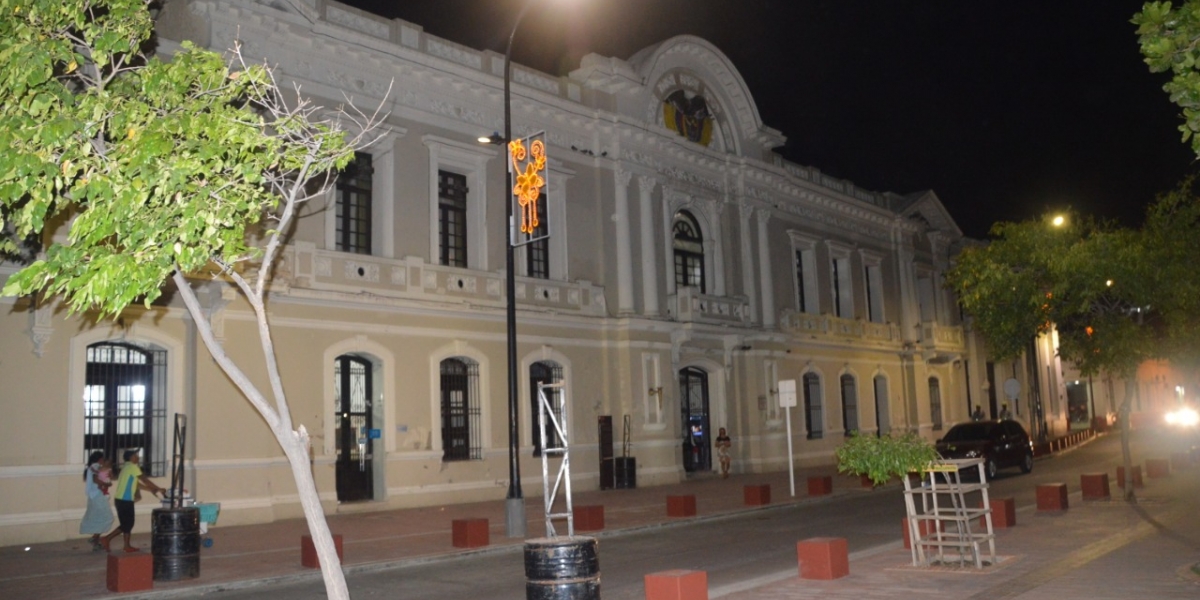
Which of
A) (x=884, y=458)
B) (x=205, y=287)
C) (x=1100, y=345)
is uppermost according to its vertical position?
(x=205, y=287)

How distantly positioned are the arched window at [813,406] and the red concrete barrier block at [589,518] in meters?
19.9

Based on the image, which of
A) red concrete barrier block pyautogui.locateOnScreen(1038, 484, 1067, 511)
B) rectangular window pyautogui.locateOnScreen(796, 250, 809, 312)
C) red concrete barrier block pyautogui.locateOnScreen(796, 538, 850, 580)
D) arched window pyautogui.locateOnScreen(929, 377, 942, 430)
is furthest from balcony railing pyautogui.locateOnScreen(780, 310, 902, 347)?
red concrete barrier block pyautogui.locateOnScreen(796, 538, 850, 580)

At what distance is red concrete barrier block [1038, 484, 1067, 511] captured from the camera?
57.8 ft

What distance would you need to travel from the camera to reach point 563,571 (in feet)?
25.3

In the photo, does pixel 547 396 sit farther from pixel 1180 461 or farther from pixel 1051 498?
pixel 1180 461

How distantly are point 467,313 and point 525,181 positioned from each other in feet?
22.2

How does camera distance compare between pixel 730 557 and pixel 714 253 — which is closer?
pixel 730 557

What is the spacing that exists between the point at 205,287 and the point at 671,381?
14.3 meters

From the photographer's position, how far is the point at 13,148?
750 cm

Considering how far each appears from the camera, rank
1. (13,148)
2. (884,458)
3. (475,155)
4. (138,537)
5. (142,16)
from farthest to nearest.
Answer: (475,155) < (138,537) < (884,458) < (142,16) < (13,148)

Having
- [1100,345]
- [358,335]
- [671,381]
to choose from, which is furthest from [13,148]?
[671,381]

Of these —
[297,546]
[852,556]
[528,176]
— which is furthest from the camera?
[528,176]

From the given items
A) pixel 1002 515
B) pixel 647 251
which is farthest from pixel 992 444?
pixel 1002 515

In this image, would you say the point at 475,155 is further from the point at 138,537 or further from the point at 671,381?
the point at 138,537
